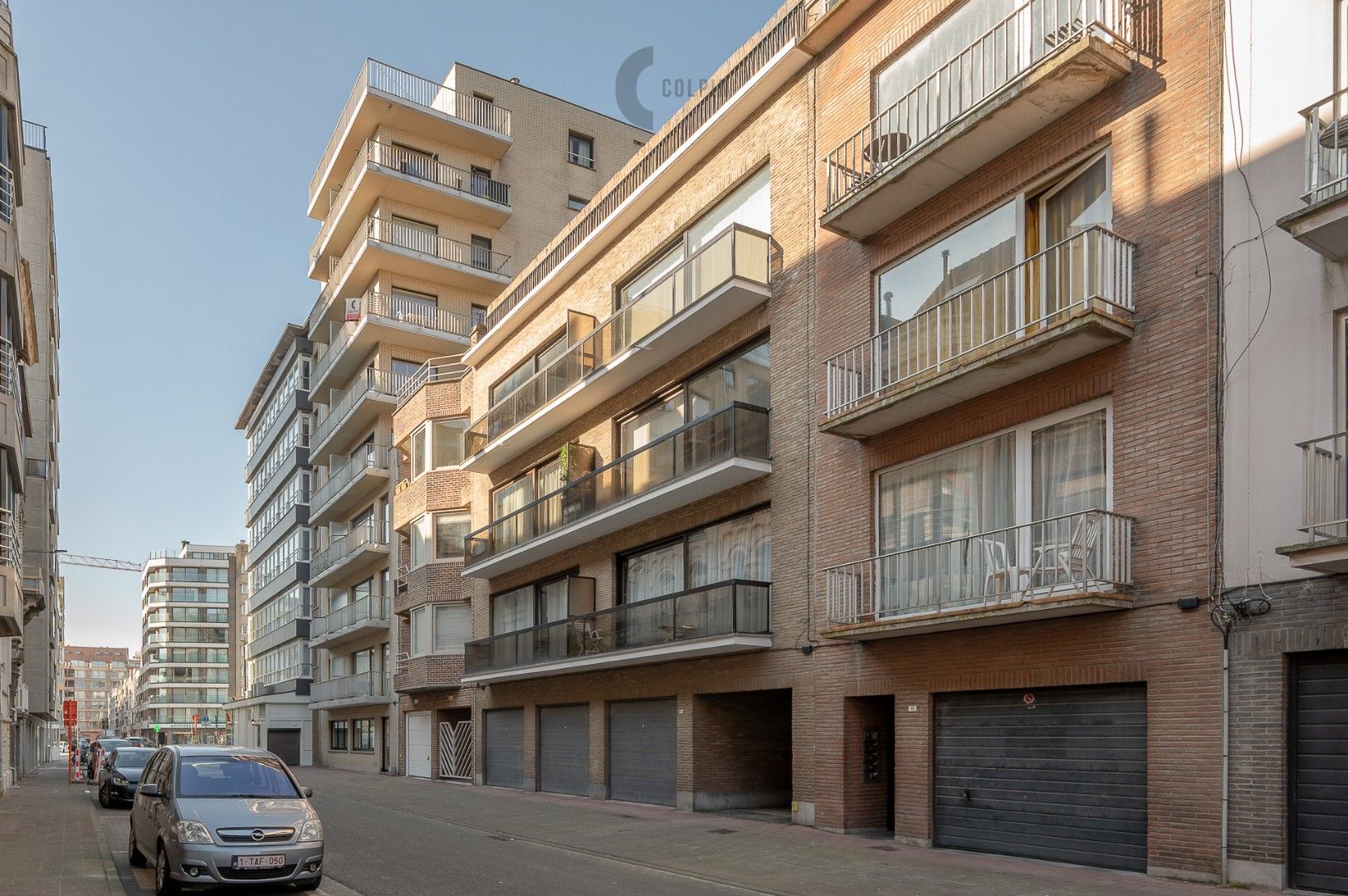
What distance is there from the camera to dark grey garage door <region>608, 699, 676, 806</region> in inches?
832

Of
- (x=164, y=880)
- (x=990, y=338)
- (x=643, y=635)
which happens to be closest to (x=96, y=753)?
(x=643, y=635)

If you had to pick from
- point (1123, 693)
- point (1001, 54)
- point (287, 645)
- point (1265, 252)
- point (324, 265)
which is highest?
point (324, 265)

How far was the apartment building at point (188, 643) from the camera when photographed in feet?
390

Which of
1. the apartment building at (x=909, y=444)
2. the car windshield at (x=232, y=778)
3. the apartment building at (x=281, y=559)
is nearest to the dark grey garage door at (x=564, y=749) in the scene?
the apartment building at (x=909, y=444)

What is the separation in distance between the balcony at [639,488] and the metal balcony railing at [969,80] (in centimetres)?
415

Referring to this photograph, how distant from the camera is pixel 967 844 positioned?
47.0 feet

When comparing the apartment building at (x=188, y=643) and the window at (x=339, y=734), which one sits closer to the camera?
the window at (x=339, y=734)

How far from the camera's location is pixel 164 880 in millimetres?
11227

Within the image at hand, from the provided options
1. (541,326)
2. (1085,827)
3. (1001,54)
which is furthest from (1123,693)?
(541,326)

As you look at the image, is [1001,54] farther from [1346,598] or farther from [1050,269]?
[1346,598]

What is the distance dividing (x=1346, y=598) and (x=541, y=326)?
2054 cm

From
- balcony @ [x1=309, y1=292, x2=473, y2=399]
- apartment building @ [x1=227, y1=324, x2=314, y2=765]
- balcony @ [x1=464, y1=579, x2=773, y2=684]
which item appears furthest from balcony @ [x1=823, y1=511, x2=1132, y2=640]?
apartment building @ [x1=227, y1=324, x2=314, y2=765]

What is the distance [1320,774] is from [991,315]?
20.6 feet

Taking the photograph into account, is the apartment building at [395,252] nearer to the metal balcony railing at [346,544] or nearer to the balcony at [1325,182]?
the metal balcony railing at [346,544]
